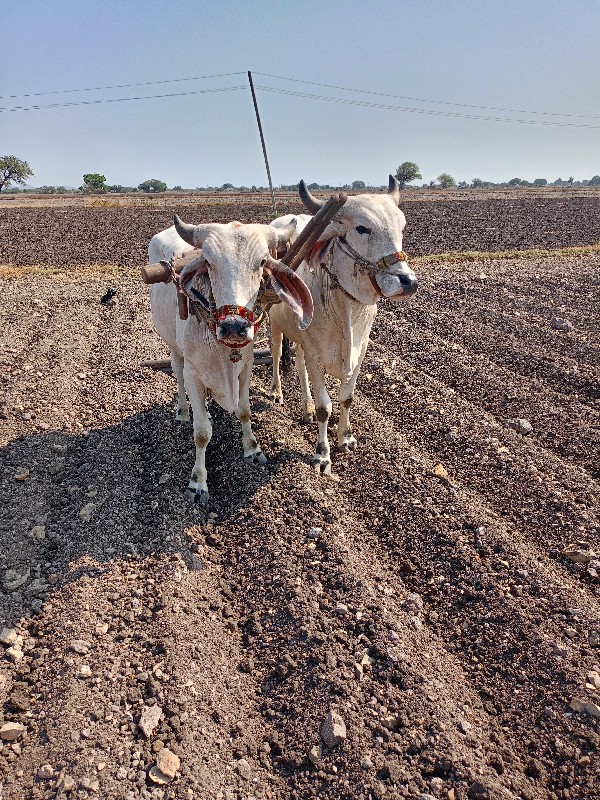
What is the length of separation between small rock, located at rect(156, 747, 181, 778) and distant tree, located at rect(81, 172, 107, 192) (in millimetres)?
82053

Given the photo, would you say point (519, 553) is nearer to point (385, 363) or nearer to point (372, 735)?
point (372, 735)

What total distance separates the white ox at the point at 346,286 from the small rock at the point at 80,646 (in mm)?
2573

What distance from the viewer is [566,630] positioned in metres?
3.64

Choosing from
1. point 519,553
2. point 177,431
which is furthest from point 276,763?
point 177,431

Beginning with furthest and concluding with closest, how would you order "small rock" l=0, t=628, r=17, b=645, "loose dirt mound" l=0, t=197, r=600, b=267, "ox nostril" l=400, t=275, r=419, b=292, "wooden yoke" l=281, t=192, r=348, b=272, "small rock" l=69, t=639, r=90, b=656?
"loose dirt mound" l=0, t=197, r=600, b=267
"wooden yoke" l=281, t=192, r=348, b=272
"ox nostril" l=400, t=275, r=419, b=292
"small rock" l=0, t=628, r=17, b=645
"small rock" l=69, t=639, r=90, b=656

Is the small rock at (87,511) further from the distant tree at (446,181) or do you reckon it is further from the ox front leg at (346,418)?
the distant tree at (446,181)

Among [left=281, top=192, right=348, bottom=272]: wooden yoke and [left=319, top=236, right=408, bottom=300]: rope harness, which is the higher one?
[left=281, top=192, right=348, bottom=272]: wooden yoke

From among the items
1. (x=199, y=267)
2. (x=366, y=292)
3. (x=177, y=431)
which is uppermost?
(x=199, y=267)

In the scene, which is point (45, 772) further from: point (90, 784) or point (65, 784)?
point (90, 784)

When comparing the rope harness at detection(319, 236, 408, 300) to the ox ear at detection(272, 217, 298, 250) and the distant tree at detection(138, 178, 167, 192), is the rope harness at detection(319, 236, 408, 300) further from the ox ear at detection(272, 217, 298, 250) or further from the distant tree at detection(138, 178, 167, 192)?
the distant tree at detection(138, 178, 167, 192)

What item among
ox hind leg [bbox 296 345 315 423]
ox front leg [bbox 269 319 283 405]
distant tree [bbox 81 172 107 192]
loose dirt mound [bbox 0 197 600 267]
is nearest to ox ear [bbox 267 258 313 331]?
ox hind leg [bbox 296 345 315 423]

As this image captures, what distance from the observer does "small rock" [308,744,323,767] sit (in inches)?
118

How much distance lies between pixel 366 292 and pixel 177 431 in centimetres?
274

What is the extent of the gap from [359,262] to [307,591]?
8.53 feet
